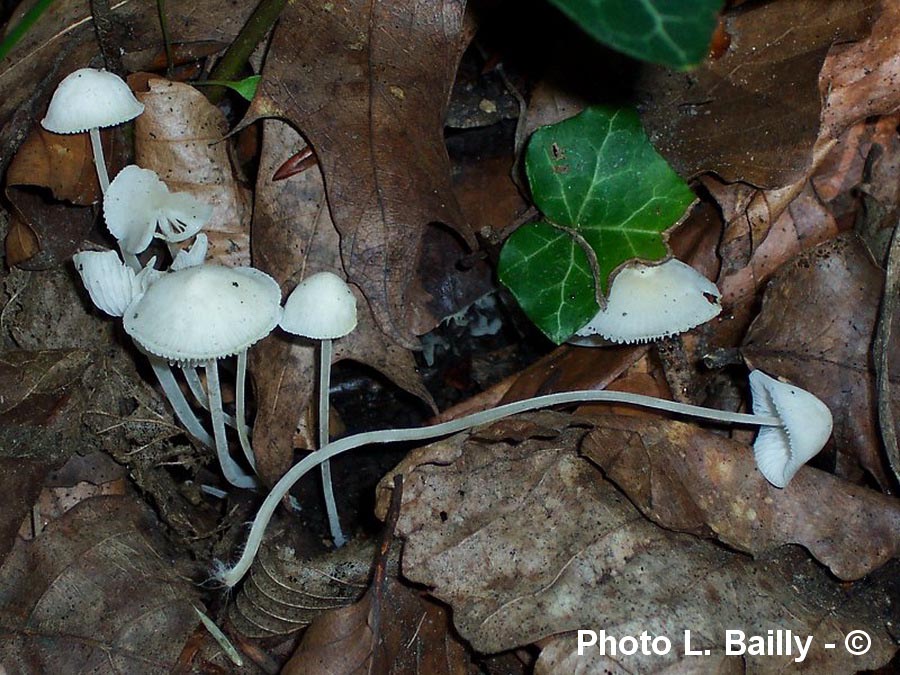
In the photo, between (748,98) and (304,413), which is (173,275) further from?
(748,98)

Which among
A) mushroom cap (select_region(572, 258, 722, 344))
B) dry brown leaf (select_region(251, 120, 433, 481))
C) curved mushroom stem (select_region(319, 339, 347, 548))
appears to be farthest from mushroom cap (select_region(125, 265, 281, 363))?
mushroom cap (select_region(572, 258, 722, 344))

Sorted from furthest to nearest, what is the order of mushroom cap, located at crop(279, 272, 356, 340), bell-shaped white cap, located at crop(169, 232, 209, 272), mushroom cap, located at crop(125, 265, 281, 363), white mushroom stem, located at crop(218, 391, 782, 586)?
bell-shaped white cap, located at crop(169, 232, 209, 272) < white mushroom stem, located at crop(218, 391, 782, 586) < mushroom cap, located at crop(279, 272, 356, 340) < mushroom cap, located at crop(125, 265, 281, 363)

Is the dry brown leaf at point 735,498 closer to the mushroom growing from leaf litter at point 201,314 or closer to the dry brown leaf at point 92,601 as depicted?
the mushroom growing from leaf litter at point 201,314

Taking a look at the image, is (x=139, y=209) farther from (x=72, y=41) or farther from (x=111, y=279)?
(x=72, y=41)

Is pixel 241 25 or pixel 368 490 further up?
pixel 241 25

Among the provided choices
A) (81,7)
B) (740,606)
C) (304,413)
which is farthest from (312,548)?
(81,7)

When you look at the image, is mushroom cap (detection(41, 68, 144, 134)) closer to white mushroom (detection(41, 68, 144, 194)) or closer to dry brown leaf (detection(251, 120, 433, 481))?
white mushroom (detection(41, 68, 144, 194))

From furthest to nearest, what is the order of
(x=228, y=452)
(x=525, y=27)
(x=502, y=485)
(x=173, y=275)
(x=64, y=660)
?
(x=525, y=27)
(x=228, y=452)
(x=502, y=485)
(x=64, y=660)
(x=173, y=275)
